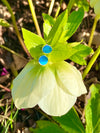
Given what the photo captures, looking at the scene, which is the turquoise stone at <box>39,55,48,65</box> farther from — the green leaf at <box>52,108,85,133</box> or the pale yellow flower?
the green leaf at <box>52,108,85,133</box>

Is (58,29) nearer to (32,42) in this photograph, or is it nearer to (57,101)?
(32,42)

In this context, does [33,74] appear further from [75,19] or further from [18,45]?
[18,45]

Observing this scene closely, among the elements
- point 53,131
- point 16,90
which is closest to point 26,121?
point 53,131

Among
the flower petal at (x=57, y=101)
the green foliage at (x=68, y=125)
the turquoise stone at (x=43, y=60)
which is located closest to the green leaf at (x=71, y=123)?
the green foliage at (x=68, y=125)

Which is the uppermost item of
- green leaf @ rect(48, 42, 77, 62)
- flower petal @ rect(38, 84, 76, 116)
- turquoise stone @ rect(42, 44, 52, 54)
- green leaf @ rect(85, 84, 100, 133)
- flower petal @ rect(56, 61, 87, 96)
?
turquoise stone @ rect(42, 44, 52, 54)

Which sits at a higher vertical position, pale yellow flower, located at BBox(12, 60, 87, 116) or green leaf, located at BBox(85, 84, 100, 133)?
pale yellow flower, located at BBox(12, 60, 87, 116)

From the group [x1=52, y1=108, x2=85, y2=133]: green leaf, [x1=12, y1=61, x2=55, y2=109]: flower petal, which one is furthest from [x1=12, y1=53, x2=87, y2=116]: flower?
[x1=52, y1=108, x2=85, y2=133]: green leaf

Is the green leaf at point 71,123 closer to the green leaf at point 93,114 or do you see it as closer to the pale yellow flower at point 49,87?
the green leaf at point 93,114
